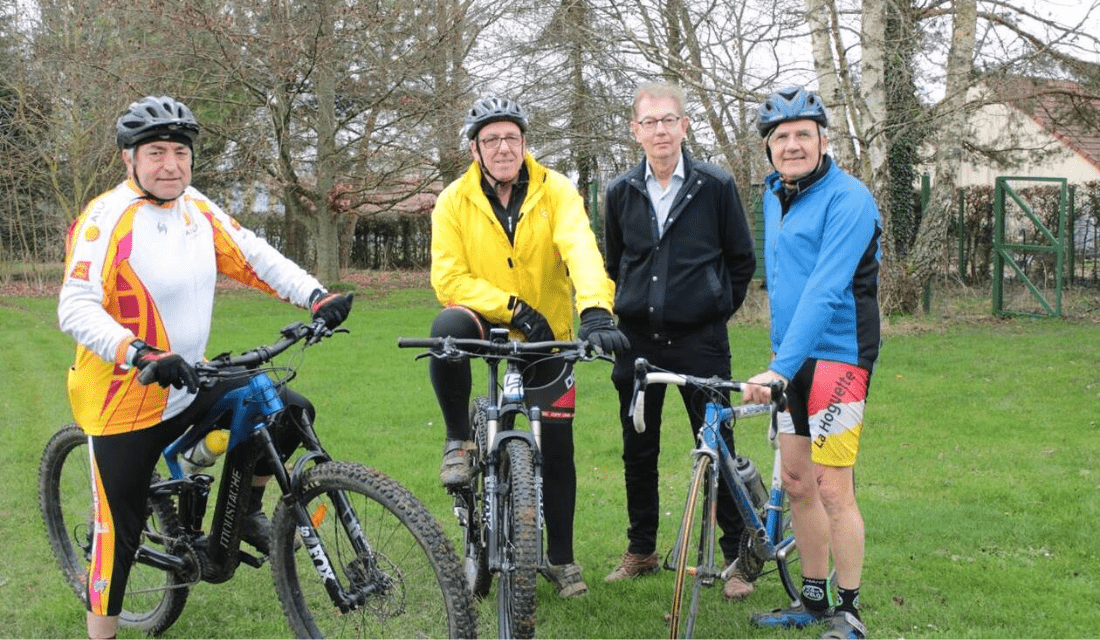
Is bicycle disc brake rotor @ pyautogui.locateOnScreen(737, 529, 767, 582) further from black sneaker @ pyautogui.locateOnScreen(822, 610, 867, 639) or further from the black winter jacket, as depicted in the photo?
the black winter jacket

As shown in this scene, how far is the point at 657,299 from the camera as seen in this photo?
4.76m

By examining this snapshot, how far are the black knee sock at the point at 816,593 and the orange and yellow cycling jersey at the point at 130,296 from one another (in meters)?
2.23

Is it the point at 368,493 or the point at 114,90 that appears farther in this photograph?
the point at 114,90

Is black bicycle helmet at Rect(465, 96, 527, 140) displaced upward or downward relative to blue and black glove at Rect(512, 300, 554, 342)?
upward

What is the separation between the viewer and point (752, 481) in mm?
4562

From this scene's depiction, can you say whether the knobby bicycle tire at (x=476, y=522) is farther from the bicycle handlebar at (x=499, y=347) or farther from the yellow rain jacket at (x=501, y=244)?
the yellow rain jacket at (x=501, y=244)

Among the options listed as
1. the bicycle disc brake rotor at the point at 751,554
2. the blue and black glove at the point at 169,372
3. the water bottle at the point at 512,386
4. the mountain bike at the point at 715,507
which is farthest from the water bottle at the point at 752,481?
the blue and black glove at the point at 169,372

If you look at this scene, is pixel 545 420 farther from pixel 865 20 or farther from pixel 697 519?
pixel 865 20

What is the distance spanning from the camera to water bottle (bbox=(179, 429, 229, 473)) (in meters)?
4.22

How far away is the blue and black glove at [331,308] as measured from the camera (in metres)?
4.01

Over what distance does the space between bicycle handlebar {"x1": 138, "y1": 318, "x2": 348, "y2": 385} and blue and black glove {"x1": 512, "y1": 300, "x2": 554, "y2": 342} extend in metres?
0.86

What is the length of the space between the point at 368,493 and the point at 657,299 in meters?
1.68

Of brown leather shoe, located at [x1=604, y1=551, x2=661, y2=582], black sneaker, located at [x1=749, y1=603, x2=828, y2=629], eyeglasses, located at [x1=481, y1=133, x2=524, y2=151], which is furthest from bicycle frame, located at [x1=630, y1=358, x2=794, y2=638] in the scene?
eyeglasses, located at [x1=481, y1=133, x2=524, y2=151]

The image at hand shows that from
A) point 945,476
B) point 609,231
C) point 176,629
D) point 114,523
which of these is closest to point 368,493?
point 114,523
